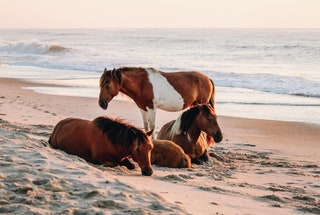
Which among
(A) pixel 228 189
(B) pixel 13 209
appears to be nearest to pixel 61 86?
(A) pixel 228 189

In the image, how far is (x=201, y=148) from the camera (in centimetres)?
801

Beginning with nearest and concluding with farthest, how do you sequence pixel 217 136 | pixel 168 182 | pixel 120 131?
pixel 168 182 → pixel 120 131 → pixel 217 136

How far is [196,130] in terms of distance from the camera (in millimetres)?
8031

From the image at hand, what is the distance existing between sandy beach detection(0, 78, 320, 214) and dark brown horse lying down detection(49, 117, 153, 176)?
167 millimetres

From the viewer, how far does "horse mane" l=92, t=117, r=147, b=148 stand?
644 cm

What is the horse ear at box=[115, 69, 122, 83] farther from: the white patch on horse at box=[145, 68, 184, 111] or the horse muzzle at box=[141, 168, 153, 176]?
the horse muzzle at box=[141, 168, 153, 176]

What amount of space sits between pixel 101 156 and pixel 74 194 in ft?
6.41

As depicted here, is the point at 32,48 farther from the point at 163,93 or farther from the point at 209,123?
the point at 209,123

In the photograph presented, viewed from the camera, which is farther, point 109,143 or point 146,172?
point 109,143

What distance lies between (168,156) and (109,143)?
3.22 feet

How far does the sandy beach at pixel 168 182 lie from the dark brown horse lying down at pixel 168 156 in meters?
0.17

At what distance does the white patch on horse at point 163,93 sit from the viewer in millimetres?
9688

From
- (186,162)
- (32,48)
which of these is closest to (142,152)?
(186,162)

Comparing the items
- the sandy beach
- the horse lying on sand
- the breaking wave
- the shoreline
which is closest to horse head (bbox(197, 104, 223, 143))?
the horse lying on sand
